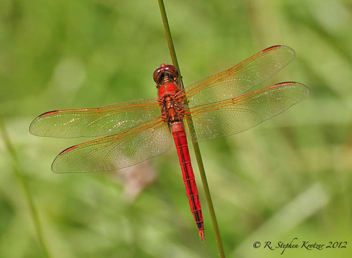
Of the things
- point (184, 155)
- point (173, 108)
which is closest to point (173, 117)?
point (173, 108)

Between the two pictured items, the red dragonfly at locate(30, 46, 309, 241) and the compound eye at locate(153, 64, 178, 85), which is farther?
the compound eye at locate(153, 64, 178, 85)

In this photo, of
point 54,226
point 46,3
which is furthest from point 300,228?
point 46,3

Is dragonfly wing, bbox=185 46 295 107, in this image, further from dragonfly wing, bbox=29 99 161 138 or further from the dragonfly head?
dragonfly wing, bbox=29 99 161 138

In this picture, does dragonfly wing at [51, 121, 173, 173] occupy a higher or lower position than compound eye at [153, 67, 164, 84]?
lower

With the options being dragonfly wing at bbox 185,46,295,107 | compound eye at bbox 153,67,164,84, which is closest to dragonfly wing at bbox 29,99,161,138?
compound eye at bbox 153,67,164,84

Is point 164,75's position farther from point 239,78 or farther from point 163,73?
point 239,78

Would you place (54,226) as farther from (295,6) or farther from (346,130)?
(295,6)
